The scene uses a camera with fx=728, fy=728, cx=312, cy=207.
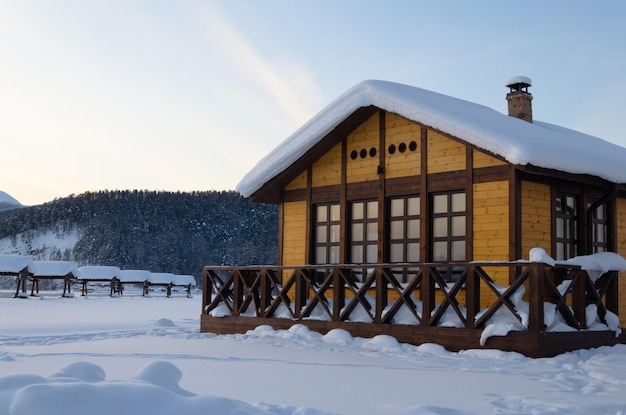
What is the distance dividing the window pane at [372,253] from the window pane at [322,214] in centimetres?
120

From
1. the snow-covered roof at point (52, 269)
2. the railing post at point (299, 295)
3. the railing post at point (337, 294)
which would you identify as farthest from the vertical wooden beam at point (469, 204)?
the snow-covered roof at point (52, 269)

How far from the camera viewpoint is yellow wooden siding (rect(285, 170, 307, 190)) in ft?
48.1

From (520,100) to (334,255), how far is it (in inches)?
195

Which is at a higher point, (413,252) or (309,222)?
(309,222)

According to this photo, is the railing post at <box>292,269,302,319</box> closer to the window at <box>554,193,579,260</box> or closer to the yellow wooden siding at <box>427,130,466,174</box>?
the yellow wooden siding at <box>427,130,466,174</box>

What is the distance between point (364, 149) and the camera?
45.1 ft

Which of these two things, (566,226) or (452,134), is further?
(566,226)

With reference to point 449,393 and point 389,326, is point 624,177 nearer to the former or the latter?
point 389,326

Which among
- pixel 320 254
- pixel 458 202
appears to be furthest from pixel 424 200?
pixel 320 254

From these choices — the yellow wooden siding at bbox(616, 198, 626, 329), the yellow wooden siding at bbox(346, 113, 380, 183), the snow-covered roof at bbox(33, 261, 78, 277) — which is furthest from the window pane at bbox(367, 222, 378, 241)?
the snow-covered roof at bbox(33, 261, 78, 277)

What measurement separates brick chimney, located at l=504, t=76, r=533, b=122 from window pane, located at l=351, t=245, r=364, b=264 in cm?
431

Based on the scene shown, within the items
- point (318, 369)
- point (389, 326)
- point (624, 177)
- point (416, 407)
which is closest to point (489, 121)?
point (624, 177)

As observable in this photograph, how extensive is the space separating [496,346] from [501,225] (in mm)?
2085

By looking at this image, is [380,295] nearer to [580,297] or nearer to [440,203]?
[440,203]
